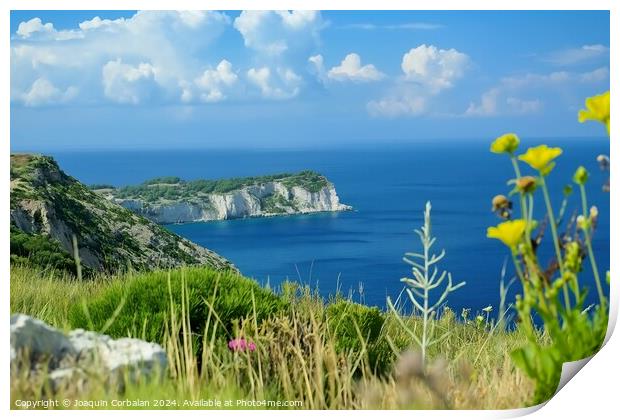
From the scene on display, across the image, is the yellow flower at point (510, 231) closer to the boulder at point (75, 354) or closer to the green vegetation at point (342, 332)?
the green vegetation at point (342, 332)

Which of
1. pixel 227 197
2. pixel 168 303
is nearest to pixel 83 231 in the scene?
pixel 227 197

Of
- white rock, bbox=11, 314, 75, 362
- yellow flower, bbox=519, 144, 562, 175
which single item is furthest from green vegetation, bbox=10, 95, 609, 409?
white rock, bbox=11, 314, 75, 362

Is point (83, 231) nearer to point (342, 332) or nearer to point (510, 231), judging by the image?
point (342, 332)

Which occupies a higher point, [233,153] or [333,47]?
[333,47]

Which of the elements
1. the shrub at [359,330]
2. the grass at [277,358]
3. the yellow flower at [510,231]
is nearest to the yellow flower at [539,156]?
the yellow flower at [510,231]

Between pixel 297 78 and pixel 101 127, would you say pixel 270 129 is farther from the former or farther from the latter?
pixel 101 127

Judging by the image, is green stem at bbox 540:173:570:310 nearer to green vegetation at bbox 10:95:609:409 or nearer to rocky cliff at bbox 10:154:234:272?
green vegetation at bbox 10:95:609:409

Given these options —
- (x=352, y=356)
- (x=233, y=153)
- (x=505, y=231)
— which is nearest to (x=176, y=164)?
(x=233, y=153)
